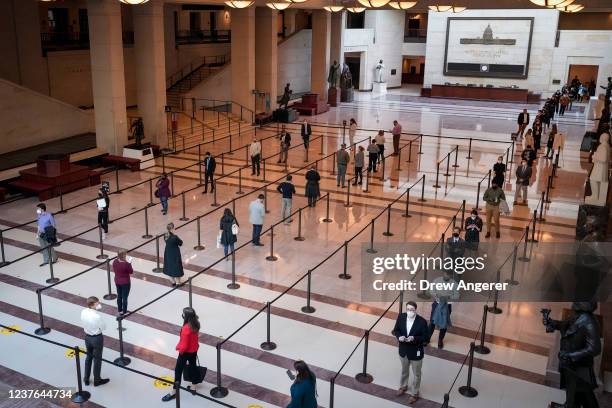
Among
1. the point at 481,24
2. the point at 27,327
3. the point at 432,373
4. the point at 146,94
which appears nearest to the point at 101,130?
Answer: the point at 146,94

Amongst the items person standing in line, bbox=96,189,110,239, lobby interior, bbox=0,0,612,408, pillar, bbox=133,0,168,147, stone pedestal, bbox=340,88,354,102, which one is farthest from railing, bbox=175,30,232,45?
person standing in line, bbox=96,189,110,239

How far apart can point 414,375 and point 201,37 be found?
3269 cm

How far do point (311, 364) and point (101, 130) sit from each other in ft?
49.2

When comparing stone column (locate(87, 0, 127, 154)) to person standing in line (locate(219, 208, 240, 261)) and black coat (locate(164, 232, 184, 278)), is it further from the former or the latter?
black coat (locate(164, 232, 184, 278))

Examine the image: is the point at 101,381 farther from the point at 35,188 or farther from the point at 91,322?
the point at 35,188

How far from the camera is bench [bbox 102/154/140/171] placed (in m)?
20.2

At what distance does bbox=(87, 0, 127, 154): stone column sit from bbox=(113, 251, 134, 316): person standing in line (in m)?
12.1

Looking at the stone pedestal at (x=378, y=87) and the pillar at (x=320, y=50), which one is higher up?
the pillar at (x=320, y=50)

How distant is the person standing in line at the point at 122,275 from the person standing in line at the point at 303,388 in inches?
172

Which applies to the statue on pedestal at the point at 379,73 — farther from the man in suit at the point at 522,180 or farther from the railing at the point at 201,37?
the man in suit at the point at 522,180

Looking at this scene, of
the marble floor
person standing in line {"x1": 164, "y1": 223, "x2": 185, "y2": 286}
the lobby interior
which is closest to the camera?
the marble floor

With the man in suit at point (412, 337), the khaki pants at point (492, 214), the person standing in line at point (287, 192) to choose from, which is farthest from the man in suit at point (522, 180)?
the man in suit at point (412, 337)

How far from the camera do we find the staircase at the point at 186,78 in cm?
3170

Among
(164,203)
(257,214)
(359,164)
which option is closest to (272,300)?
(257,214)
